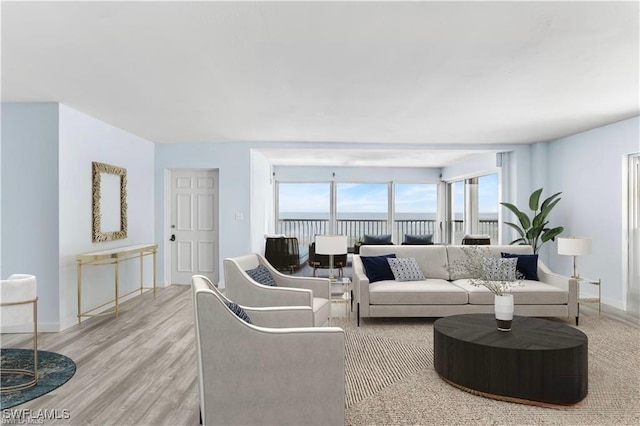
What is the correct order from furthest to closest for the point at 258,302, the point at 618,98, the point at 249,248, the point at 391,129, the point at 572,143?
the point at 249,248, the point at 572,143, the point at 391,129, the point at 618,98, the point at 258,302

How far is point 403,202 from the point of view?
36.0 ft

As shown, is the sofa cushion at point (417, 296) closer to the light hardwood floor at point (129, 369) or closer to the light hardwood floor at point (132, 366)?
the light hardwood floor at point (132, 366)

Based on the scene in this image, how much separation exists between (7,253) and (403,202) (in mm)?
8646

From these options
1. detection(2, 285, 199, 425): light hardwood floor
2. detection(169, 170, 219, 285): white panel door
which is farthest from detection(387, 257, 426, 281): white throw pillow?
detection(169, 170, 219, 285): white panel door

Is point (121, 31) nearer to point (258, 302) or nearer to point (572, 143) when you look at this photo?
point (258, 302)

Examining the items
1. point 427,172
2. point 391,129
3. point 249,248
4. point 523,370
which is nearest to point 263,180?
point 249,248

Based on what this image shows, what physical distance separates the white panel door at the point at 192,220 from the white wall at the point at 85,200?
0.83m

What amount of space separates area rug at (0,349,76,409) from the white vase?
3.19 metres

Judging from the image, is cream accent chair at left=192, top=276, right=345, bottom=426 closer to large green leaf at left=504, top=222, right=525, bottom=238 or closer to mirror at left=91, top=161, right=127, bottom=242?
mirror at left=91, top=161, right=127, bottom=242

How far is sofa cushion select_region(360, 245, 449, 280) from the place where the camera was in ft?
16.5

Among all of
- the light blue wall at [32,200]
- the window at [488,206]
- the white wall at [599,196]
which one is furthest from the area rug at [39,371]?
the window at [488,206]

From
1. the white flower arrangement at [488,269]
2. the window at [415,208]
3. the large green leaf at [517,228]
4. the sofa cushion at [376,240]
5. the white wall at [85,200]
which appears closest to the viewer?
the white flower arrangement at [488,269]

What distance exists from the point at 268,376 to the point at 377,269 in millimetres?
2827

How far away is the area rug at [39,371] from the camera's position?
274 cm
